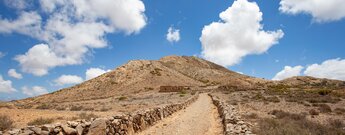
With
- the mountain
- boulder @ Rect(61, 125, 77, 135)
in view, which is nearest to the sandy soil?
boulder @ Rect(61, 125, 77, 135)

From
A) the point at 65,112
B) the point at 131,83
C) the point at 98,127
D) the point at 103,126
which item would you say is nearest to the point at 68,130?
the point at 98,127

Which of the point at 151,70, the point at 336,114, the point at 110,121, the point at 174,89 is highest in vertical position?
the point at 151,70

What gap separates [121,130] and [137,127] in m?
2.01

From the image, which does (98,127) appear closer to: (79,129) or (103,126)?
(103,126)

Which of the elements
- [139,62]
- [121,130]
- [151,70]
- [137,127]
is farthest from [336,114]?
[139,62]

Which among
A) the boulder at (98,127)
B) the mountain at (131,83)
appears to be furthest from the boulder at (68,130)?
the mountain at (131,83)

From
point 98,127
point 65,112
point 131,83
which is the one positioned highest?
point 131,83

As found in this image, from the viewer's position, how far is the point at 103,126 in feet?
32.4

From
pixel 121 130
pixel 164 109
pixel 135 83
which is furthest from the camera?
pixel 135 83

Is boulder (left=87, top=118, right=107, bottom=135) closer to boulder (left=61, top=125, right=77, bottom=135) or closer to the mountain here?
boulder (left=61, top=125, right=77, bottom=135)

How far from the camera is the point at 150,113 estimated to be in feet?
53.0

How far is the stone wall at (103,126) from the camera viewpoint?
25.2ft

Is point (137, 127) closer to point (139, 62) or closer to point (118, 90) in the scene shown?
point (118, 90)

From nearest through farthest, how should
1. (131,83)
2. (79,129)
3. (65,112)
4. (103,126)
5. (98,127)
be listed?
1. (79,129)
2. (98,127)
3. (103,126)
4. (65,112)
5. (131,83)
